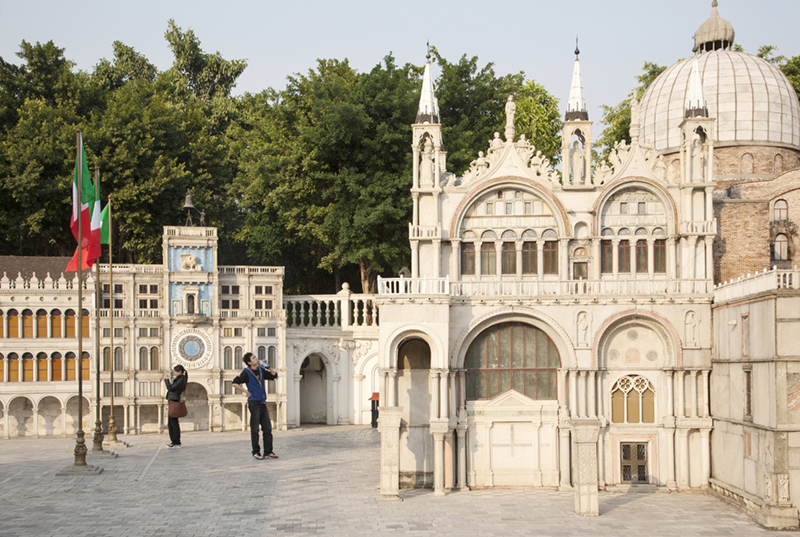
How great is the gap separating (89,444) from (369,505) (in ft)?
68.7

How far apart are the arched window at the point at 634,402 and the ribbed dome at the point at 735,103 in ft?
64.0

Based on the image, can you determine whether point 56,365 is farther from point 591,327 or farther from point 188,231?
point 591,327

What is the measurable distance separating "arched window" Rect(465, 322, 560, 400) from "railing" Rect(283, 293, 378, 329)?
18.1 meters

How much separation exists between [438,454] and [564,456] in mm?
5382

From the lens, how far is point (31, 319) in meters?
52.3

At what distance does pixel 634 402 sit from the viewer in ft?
128

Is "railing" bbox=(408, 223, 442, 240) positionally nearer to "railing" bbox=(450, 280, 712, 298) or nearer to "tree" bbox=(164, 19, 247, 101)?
"railing" bbox=(450, 280, 712, 298)

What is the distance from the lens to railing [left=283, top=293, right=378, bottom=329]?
56938mm

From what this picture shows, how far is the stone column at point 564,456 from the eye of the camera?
38062mm

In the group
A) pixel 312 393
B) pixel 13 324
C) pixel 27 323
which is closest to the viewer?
pixel 13 324

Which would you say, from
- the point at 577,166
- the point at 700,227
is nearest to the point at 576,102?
the point at 577,166

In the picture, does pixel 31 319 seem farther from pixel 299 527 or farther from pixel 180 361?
pixel 299 527

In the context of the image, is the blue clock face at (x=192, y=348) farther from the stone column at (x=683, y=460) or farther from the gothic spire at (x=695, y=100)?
the gothic spire at (x=695, y=100)

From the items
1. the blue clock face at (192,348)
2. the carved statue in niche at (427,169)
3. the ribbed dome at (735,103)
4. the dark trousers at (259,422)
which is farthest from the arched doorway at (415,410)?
the ribbed dome at (735,103)
